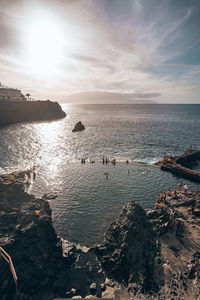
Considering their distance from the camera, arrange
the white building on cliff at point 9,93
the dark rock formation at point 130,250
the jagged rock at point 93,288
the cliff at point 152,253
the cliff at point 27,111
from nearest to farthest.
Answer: the cliff at point 152,253 → the jagged rock at point 93,288 → the dark rock formation at point 130,250 → the cliff at point 27,111 → the white building on cliff at point 9,93

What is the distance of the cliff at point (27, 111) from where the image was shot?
12634 centimetres

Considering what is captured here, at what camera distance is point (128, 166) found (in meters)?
48.6

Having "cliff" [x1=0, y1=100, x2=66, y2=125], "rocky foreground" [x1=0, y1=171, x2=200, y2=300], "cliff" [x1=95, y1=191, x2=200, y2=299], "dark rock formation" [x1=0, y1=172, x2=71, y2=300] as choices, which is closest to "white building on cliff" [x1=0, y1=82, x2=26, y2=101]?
"cliff" [x1=0, y1=100, x2=66, y2=125]

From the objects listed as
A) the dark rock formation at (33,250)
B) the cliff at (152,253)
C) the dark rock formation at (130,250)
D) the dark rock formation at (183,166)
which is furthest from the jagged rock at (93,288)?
the dark rock formation at (183,166)

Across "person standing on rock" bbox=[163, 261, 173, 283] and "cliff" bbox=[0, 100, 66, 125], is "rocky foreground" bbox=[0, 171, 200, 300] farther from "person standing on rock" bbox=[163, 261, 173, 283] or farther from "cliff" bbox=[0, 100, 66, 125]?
"cliff" bbox=[0, 100, 66, 125]

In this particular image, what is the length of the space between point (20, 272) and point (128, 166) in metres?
38.2

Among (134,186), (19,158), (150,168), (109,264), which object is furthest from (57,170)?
(109,264)

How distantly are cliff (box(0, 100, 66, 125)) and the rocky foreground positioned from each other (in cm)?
12663

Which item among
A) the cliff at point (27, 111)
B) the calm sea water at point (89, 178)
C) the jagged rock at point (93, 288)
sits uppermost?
the cliff at point (27, 111)

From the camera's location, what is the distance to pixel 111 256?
61.7ft

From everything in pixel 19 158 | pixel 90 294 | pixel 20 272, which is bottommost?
pixel 90 294

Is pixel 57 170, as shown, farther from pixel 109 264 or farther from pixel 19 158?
pixel 109 264

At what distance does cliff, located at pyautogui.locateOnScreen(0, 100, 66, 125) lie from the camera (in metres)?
126

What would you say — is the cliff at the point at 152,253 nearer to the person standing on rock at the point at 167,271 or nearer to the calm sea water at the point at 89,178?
the person standing on rock at the point at 167,271
